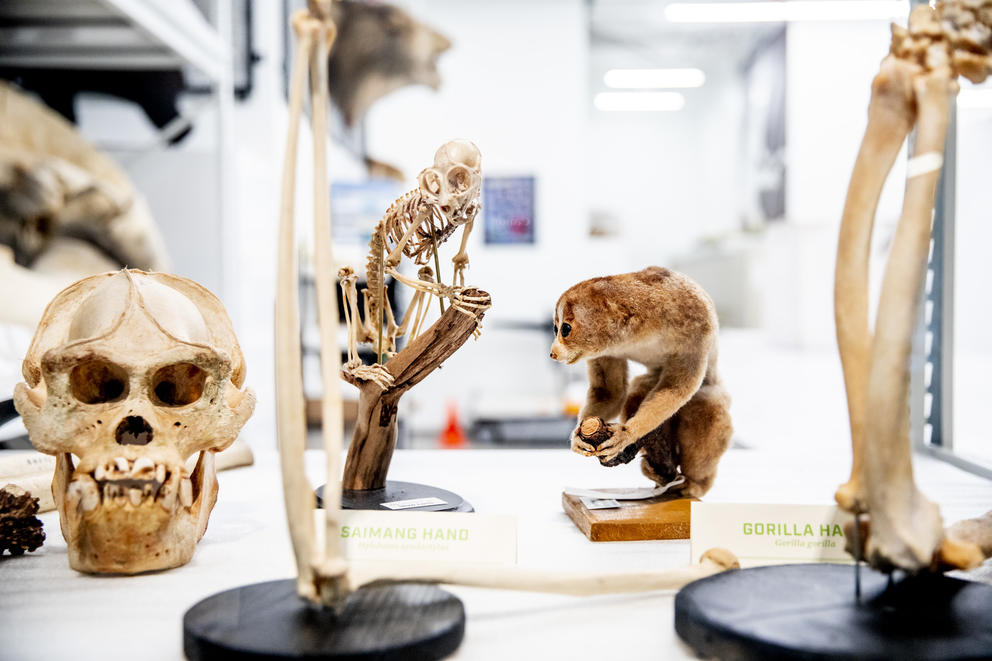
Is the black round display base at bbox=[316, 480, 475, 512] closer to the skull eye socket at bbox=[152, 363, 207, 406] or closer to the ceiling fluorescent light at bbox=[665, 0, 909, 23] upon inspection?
the skull eye socket at bbox=[152, 363, 207, 406]

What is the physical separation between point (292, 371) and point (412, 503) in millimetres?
492

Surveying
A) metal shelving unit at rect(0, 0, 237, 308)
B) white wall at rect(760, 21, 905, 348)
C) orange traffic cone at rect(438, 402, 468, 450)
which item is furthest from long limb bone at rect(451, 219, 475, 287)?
orange traffic cone at rect(438, 402, 468, 450)

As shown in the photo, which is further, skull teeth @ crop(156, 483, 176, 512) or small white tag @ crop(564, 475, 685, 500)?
small white tag @ crop(564, 475, 685, 500)

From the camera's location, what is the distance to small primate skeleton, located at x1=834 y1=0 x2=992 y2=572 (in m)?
0.61

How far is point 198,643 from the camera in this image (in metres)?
0.60

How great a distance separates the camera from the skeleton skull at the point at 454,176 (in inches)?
39.4

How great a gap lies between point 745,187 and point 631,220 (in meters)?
0.59

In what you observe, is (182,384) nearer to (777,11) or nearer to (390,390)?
(390,390)

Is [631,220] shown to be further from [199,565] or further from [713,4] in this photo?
[199,565]

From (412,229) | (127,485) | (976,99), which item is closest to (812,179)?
(976,99)

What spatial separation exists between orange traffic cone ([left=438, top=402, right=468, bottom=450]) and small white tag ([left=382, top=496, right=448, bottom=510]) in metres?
1.77

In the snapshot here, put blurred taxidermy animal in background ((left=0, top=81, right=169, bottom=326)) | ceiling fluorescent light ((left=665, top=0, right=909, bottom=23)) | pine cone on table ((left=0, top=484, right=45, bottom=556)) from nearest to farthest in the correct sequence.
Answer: pine cone on table ((left=0, top=484, right=45, bottom=556)) < blurred taxidermy animal in background ((left=0, top=81, right=169, bottom=326)) < ceiling fluorescent light ((left=665, top=0, right=909, bottom=23))

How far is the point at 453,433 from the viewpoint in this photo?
292 centimetres

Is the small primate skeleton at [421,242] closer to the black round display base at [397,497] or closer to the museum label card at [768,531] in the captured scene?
the black round display base at [397,497]
